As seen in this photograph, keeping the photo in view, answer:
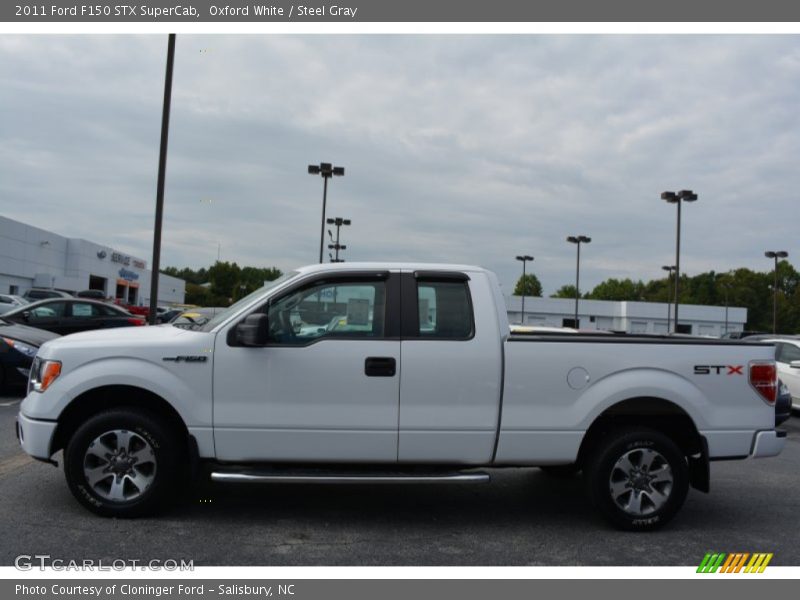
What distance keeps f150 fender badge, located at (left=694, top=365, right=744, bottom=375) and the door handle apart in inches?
90.1

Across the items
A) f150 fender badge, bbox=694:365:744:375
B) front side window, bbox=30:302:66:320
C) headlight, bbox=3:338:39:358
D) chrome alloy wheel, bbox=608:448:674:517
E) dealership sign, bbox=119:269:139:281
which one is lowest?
chrome alloy wheel, bbox=608:448:674:517

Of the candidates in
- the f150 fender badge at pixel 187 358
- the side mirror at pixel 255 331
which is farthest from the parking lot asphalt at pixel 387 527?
the side mirror at pixel 255 331

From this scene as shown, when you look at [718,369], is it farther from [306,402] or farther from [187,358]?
[187,358]

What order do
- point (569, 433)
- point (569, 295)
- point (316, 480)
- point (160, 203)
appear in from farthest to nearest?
point (569, 295)
point (160, 203)
point (569, 433)
point (316, 480)

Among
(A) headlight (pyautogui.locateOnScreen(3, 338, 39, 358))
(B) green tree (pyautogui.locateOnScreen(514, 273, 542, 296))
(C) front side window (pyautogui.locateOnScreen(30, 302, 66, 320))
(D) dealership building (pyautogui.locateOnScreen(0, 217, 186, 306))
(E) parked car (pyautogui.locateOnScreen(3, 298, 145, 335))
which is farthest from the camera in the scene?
(B) green tree (pyautogui.locateOnScreen(514, 273, 542, 296))

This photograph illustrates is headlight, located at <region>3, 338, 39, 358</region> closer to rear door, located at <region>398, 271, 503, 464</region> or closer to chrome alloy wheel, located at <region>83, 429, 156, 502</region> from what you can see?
chrome alloy wheel, located at <region>83, 429, 156, 502</region>

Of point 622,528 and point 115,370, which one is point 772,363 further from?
point 115,370

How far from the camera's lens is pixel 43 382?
208 inches

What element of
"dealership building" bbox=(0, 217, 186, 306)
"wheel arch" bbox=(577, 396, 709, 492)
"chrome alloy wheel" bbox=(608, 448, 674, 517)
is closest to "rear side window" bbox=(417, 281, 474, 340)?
"wheel arch" bbox=(577, 396, 709, 492)

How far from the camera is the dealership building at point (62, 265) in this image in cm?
5319

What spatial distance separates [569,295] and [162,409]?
5902 inches

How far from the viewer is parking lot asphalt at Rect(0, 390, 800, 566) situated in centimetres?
469

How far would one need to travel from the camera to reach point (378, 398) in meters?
5.19

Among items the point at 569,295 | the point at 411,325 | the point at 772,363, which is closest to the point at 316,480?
the point at 411,325
